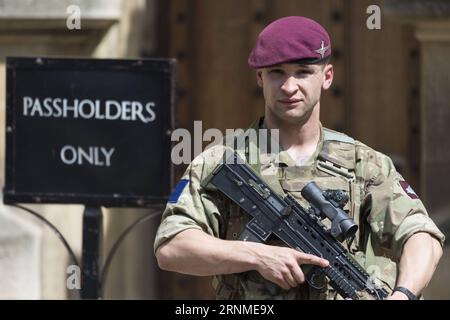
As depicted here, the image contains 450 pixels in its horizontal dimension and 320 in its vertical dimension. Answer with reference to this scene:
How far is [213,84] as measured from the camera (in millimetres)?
6699

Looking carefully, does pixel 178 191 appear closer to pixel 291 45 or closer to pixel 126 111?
pixel 291 45

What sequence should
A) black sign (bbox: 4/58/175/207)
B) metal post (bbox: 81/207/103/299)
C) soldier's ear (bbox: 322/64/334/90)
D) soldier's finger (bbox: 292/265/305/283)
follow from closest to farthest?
1. soldier's finger (bbox: 292/265/305/283)
2. soldier's ear (bbox: 322/64/334/90)
3. metal post (bbox: 81/207/103/299)
4. black sign (bbox: 4/58/175/207)

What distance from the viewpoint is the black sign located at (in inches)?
201

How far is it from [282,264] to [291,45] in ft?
1.80

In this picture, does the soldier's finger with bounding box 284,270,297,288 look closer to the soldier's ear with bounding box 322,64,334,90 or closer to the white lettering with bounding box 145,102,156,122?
the soldier's ear with bounding box 322,64,334,90

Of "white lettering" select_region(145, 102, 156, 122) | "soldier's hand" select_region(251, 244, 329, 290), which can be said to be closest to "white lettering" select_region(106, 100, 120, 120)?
"white lettering" select_region(145, 102, 156, 122)

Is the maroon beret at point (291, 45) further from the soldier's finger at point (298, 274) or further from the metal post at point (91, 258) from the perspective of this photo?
the metal post at point (91, 258)

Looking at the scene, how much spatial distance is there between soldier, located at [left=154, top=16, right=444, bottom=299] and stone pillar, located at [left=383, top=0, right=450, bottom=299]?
2592mm

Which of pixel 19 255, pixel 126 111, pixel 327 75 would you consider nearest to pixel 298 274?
pixel 327 75

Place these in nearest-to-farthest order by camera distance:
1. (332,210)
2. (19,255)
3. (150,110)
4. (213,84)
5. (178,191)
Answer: (332,210)
(178,191)
(150,110)
(19,255)
(213,84)

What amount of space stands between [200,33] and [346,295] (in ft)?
11.0

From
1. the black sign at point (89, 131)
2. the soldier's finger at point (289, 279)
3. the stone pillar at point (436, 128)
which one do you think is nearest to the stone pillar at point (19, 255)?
the black sign at point (89, 131)

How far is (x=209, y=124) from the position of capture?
668 centimetres
